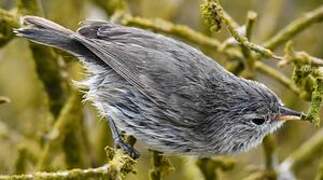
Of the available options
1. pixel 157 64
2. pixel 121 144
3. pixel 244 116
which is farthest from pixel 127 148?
pixel 244 116

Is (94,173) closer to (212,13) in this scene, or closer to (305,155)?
(212,13)

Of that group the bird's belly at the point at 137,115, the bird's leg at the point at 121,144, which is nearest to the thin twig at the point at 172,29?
the bird's belly at the point at 137,115

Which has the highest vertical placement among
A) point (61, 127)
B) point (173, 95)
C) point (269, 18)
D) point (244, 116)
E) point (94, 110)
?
point (269, 18)

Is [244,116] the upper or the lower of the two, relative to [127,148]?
upper

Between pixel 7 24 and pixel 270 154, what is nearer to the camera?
pixel 7 24

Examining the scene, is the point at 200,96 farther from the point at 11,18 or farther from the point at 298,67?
the point at 11,18

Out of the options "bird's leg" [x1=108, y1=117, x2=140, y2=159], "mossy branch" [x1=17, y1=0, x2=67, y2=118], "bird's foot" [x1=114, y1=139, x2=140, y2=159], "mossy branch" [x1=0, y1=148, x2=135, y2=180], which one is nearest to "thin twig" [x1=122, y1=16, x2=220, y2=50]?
"mossy branch" [x1=17, y1=0, x2=67, y2=118]

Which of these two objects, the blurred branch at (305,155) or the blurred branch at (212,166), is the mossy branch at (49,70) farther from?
the blurred branch at (305,155)
